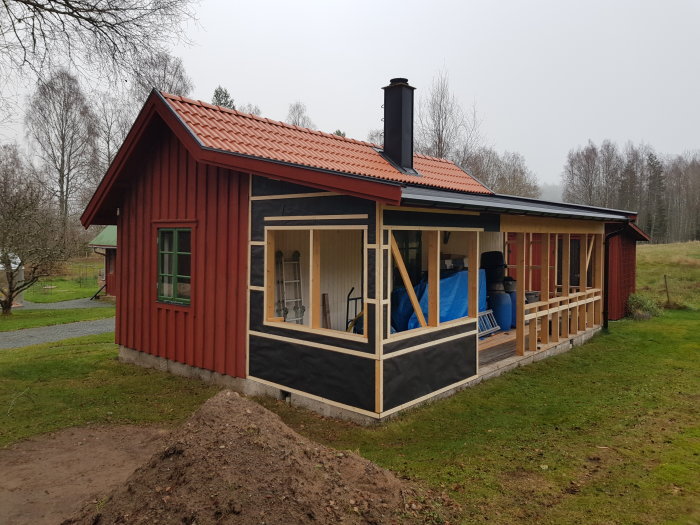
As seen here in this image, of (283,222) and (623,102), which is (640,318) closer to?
(283,222)

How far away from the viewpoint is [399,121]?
341 inches

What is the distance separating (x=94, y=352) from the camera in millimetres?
10453

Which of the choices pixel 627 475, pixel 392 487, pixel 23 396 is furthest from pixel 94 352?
pixel 627 475

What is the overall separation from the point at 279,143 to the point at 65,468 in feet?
16.5

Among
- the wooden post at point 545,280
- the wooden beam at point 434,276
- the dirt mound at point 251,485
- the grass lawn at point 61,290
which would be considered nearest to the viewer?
the dirt mound at point 251,485

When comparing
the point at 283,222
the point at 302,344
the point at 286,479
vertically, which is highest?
the point at 283,222

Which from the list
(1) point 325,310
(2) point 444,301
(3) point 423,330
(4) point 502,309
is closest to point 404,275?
(3) point 423,330

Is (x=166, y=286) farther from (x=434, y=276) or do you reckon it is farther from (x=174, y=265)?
(x=434, y=276)

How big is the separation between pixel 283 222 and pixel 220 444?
136 inches

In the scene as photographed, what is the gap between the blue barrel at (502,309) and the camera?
1053 cm

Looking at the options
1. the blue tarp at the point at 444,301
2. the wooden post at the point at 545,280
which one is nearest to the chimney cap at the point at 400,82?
the blue tarp at the point at 444,301

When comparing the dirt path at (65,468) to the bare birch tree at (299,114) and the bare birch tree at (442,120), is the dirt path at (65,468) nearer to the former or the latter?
the bare birch tree at (442,120)

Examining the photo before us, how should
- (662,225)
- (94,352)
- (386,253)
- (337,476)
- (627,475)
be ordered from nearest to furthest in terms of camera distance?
1. (337,476)
2. (627,475)
3. (386,253)
4. (94,352)
5. (662,225)

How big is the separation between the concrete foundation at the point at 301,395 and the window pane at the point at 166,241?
189cm
